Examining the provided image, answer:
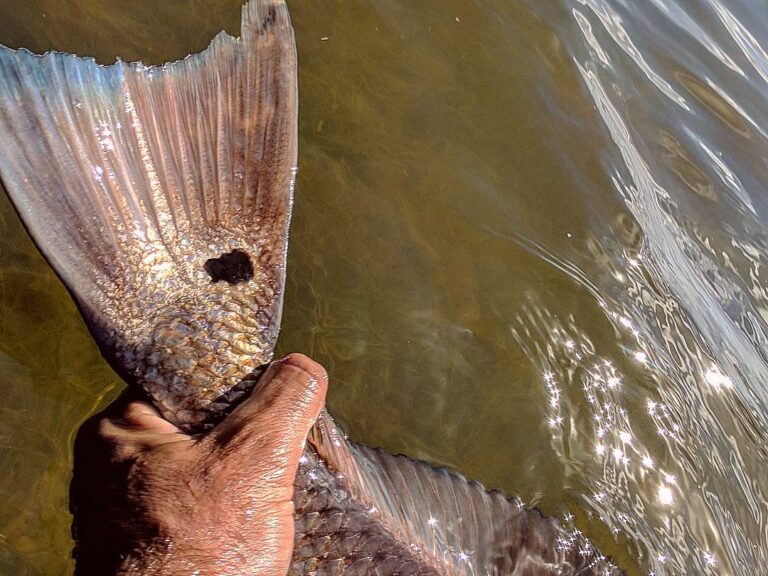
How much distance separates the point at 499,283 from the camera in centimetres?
369

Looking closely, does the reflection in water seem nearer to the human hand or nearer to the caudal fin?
the caudal fin

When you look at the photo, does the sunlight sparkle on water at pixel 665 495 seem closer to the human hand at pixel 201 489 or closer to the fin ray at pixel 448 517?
the fin ray at pixel 448 517

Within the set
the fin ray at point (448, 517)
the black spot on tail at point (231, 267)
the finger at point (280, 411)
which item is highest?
the finger at point (280, 411)

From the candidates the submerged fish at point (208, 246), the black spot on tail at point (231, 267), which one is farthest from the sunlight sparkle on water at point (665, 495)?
the black spot on tail at point (231, 267)

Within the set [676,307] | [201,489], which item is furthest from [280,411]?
[676,307]

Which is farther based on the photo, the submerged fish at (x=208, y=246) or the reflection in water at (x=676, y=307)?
the reflection in water at (x=676, y=307)

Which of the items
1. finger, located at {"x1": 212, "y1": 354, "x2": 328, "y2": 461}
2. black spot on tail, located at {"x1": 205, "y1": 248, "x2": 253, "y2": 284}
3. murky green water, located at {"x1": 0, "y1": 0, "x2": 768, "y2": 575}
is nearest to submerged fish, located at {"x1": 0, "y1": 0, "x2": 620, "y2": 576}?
black spot on tail, located at {"x1": 205, "y1": 248, "x2": 253, "y2": 284}

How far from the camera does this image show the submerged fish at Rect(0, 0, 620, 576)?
2424 mm

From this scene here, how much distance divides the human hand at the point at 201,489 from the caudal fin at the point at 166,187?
23cm

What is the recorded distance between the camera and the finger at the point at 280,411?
218 centimetres

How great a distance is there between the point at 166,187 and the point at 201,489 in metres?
1.02

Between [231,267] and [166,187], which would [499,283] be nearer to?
[231,267]

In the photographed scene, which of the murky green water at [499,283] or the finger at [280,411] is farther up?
the finger at [280,411]

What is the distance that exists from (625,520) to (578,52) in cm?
247
